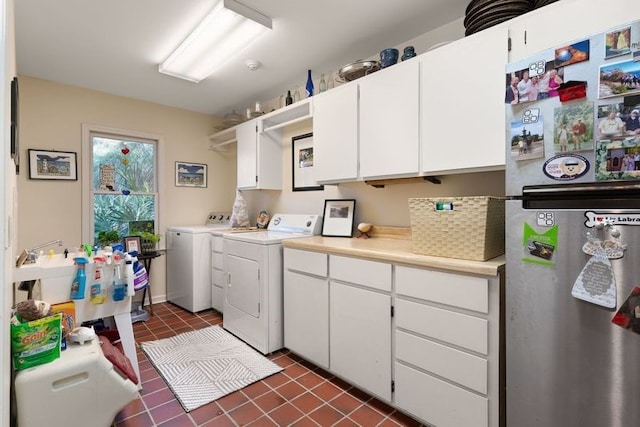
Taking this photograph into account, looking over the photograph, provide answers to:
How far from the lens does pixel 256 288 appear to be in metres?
2.49

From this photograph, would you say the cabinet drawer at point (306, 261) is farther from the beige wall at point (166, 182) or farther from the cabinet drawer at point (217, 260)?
the cabinet drawer at point (217, 260)

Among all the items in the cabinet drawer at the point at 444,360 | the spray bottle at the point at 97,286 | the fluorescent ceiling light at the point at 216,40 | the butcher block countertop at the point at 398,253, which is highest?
the fluorescent ceiling light at the point at 216,40

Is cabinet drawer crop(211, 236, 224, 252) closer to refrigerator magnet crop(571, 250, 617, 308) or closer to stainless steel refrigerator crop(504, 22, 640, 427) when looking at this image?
stainless steel refrigerator crop(504, 22, 640, 427)

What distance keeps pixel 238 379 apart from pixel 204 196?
268cm

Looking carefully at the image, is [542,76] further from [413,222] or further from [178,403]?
[178,403]

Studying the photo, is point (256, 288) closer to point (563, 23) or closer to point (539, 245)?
point (539, 245)

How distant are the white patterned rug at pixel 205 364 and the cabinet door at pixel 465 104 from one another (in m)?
1.86

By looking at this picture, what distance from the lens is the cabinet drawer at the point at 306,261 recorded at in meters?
2.11

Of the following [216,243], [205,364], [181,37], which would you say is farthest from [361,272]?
[181,37]

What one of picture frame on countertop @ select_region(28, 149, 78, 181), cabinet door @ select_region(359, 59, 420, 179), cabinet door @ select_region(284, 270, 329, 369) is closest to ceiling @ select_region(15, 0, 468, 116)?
cabinet door @ select_region(359, 59, 420, 179)

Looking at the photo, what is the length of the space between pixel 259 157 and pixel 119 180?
66.8 inches

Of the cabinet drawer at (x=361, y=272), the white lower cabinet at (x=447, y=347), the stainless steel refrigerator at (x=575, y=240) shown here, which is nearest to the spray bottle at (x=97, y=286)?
the cabinet drawer at (x=361, y=272)

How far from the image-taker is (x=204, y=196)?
13.6 ft

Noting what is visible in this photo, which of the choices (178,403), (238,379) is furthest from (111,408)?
(238,379)
